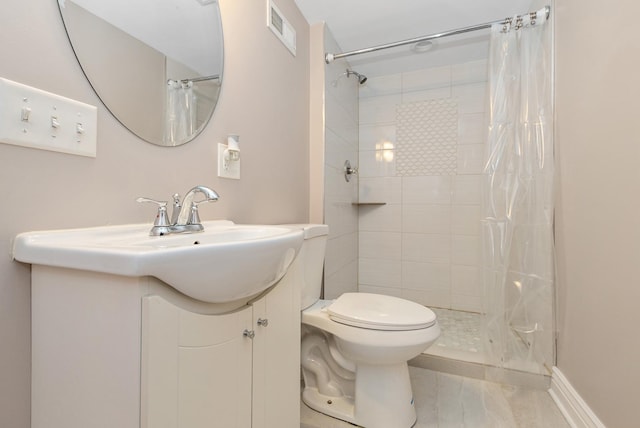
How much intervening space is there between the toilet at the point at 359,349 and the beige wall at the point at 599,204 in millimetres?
550

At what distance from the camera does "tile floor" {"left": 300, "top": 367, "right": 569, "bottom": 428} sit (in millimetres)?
1214

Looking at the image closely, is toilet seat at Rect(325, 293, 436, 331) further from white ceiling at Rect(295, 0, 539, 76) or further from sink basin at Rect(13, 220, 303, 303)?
white ceiling at Rect(295, 0, 539, 76)

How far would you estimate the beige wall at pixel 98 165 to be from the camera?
587mm

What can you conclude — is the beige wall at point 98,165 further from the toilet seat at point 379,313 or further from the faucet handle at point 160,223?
the toilet seat at point 379,313

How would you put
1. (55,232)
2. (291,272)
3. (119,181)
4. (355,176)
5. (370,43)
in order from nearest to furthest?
(55,232), (119,181), (291,272), (370,43), (355,176)

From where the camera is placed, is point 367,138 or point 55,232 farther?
point 367,138

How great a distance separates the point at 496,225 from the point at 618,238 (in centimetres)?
58

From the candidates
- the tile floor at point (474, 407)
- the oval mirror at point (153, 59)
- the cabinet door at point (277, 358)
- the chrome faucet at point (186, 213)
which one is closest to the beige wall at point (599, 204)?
the tile floor at point (474, 407)

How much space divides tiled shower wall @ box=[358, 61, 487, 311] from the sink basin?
1.93 m

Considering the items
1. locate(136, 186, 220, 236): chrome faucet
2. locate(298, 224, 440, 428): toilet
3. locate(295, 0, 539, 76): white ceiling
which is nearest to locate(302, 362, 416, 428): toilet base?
locate(298, 224, 440, 428): toilet

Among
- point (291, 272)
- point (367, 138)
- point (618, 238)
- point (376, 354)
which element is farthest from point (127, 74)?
point (367, 138)

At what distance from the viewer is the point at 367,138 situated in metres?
2.60

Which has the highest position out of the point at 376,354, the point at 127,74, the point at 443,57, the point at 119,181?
the point at 443,57

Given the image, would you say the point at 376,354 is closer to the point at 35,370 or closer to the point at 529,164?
the point at 35,370
